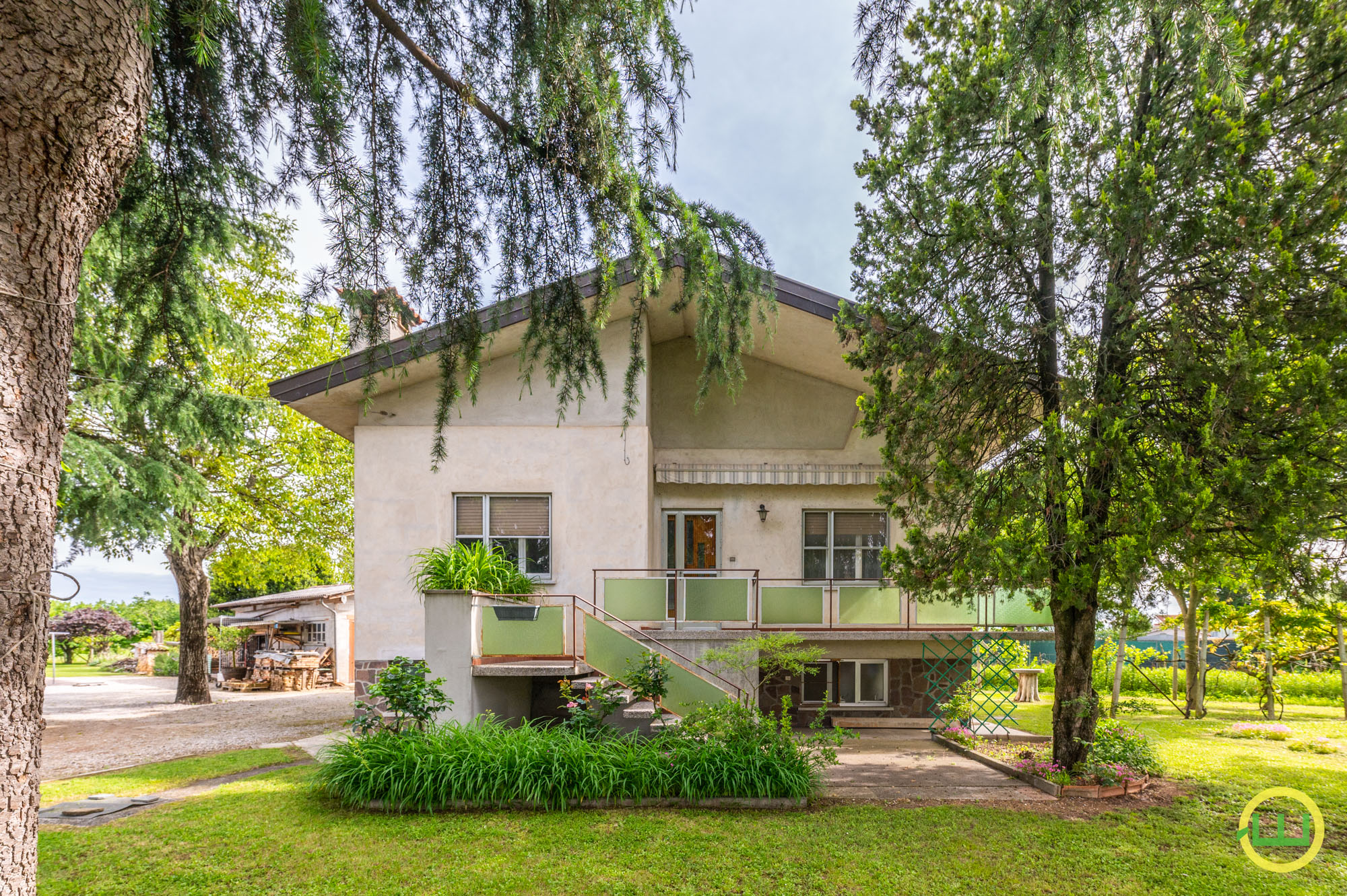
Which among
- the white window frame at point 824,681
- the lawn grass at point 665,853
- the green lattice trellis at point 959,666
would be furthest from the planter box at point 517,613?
the green lattice trellis at point 959,666

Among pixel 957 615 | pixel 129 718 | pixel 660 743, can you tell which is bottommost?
pixel 129 718

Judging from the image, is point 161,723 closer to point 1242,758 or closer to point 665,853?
point 665,853

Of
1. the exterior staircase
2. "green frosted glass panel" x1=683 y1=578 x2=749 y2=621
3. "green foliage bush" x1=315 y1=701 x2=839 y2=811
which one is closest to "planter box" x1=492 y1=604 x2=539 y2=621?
the exterior staircase

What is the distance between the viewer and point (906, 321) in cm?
875

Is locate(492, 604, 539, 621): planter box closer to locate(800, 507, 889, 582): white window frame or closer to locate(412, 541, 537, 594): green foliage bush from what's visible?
locate(412, 541, 537, 594): green foliage bush

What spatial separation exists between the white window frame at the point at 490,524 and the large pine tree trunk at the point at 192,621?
923cm

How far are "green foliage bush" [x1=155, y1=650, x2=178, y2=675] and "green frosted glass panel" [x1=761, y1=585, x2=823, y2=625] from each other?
2472 cm

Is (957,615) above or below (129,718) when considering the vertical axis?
above

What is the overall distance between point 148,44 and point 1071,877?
784 centimetres

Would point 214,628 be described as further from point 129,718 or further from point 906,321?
point 906,321

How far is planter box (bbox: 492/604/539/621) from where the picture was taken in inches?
383

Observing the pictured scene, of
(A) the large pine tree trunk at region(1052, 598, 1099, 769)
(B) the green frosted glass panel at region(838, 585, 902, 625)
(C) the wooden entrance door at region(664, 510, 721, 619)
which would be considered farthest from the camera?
(C) the wooden entrance door at region(664, 510, 721, 619)

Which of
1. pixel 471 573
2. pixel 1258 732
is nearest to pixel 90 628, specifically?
pixel 471 573

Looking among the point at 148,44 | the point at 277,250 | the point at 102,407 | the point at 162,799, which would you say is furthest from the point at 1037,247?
the point at 102,407
